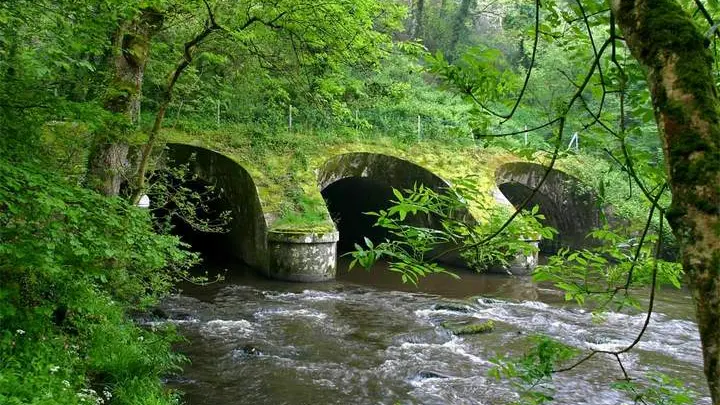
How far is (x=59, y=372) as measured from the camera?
4.07 metres

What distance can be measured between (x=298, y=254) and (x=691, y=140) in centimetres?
1181

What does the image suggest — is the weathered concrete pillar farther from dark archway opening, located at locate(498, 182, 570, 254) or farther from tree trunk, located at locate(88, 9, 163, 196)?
dark archway opening, located at locate(498, 182, 570, 254)

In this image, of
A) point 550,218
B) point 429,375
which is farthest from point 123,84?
point 550,218

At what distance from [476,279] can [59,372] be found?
1209 centimetres

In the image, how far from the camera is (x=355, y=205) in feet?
66.4

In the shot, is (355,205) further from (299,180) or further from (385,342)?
(385,342)

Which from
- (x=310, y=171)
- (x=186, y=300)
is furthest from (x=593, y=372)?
(x=310, y=171)

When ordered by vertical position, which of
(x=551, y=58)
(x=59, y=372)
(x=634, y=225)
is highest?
(x=551, y=58)

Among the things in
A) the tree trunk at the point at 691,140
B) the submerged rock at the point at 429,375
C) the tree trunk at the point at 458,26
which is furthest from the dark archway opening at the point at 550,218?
the tree trunk at the point at 691,140

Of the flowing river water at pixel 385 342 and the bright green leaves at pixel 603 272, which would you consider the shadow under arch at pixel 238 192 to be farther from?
the bright green leaves at pixel 603 272

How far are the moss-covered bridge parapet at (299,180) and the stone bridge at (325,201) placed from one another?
1.0 inches

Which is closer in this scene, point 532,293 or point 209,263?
point 532,293

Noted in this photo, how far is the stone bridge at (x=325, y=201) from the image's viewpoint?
12.8m

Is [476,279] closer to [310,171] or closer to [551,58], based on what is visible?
[310,171]
